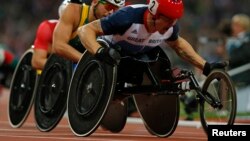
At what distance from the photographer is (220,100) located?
932 cm

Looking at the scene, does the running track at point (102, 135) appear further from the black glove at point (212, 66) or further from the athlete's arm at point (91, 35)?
the athlete's arm at point (91, 35)

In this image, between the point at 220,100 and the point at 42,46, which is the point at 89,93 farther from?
the point at 42,46

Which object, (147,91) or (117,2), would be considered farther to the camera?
(117,2)

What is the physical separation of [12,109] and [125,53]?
9.95 feet

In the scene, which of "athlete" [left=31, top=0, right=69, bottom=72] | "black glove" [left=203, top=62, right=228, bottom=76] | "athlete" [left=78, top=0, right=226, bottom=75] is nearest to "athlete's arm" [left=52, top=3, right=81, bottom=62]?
"athlete" [left=78, top=0, right=226, bottom=75]

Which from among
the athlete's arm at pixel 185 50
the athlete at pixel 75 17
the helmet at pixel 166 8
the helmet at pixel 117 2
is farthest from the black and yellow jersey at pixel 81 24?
the helmet at pixel 166 8

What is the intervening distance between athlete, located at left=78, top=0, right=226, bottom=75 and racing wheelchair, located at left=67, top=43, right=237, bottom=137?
0.58 ft

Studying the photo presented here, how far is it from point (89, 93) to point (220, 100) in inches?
55.1

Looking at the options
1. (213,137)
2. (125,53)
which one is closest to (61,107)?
(125,53)

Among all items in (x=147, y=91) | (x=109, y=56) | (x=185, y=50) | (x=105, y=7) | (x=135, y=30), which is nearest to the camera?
(x=109, y=56)

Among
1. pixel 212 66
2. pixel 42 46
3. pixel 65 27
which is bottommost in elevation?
pixel 42 46

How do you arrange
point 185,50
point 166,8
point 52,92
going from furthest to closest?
point 52,92 → point 185,50 → point 166,8

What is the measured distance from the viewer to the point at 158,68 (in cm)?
1005

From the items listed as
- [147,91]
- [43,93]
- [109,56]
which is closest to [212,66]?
[147,91]
